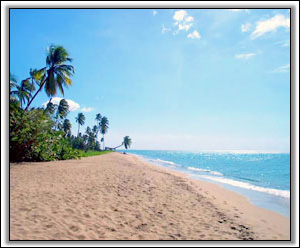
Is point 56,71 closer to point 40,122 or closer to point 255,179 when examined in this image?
point 40,122

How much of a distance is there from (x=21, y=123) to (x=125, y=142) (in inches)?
2725

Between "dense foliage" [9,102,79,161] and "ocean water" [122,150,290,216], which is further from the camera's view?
"dense foliage" [9,102,79,161]

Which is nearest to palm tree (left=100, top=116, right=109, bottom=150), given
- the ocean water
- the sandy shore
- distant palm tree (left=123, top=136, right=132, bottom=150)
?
distant palm tree (left=123, top=136, right=132, bottom=150)

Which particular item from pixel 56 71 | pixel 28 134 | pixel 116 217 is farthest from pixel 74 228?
pixel 56 71

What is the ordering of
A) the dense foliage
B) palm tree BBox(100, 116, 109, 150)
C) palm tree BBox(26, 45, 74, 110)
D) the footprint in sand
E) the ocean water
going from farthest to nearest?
1. palm tree BBox(100, 116, 109, 150)
2. palm tree BBox(26, 45, 74, 110)
3. the dense foliage
4. the ocean water
5. the footprint in sand

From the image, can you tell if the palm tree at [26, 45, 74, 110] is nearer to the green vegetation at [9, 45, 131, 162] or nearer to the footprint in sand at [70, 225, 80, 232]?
the green vegetation at [9, 45, 131, 162]

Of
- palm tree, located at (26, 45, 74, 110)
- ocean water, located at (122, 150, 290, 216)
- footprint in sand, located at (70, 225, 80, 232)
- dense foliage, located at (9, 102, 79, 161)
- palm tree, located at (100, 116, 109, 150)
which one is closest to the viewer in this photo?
footprint in sand, located at (70, 225, 80, 232)

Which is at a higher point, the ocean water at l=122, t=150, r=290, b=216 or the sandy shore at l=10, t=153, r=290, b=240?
the sandy shore at l=10, t=153, r=290, b=240

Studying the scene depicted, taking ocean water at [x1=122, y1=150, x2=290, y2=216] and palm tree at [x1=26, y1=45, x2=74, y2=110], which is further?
palm tree at [x1=26, y1=45, x2=74, y2=110]

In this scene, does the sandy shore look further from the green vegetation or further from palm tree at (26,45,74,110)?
palm tree at (26,45,74,110)

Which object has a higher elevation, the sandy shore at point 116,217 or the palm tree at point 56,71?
the palm tree at point 56,71

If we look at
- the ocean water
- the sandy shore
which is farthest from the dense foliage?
the ocean water

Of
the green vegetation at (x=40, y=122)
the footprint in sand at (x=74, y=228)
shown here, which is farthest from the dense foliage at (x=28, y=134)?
the footprint in sand at (x=74, y=228)

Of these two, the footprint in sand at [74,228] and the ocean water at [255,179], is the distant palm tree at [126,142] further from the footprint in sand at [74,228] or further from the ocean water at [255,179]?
the footprint in sand at [74,228]
